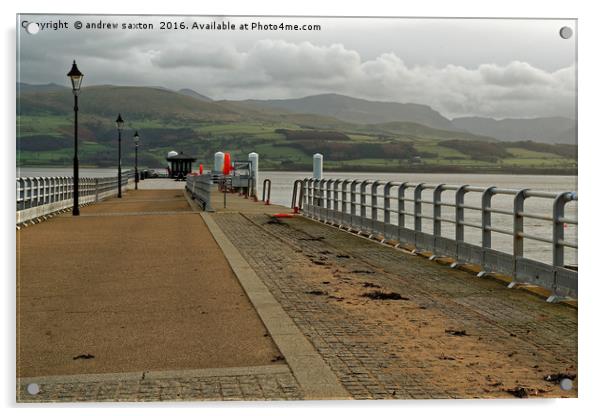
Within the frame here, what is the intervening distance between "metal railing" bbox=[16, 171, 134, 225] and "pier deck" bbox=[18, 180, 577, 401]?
594 centimetres

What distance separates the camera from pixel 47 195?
92.0 feet

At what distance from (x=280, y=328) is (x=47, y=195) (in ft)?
69.7

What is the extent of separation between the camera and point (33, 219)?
2386cm

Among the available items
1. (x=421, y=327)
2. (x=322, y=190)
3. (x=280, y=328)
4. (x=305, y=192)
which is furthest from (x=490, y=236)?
(x=305, y=192)

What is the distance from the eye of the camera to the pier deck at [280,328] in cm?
591

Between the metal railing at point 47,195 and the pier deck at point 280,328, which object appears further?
the metal railing at point 47,195

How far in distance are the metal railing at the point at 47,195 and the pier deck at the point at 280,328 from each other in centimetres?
594

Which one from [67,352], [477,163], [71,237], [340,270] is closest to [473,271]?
[340,270]

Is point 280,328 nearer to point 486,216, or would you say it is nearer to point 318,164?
point 486,216

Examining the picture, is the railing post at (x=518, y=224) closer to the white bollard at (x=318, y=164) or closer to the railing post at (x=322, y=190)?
the railing post at (x=322, y=190)

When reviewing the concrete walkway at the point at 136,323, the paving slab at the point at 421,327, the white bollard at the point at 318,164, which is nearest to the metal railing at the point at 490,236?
the paving slab at the point at 421,327

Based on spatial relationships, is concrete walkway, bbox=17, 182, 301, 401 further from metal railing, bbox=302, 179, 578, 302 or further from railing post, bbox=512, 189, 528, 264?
railing post, bbox=512, 189, 528, 264

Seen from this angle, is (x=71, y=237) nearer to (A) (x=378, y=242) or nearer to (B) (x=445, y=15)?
(A) (x=378, y=242)
